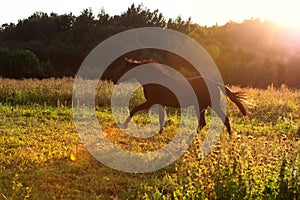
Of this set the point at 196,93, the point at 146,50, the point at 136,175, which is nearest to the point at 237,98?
the point at 196,93

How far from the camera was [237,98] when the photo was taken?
9.06m

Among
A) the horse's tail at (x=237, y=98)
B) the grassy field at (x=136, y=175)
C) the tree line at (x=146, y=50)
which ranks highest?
the tree line at (x=146, y=50)

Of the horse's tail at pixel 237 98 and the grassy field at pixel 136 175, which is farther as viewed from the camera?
the horse's tail at pixel 237 98

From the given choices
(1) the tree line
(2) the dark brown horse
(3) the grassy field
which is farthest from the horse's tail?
(1) the tree line

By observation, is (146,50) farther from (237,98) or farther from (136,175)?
(136,175)

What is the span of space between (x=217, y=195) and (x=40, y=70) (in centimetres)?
3428

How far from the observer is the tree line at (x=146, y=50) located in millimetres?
36250

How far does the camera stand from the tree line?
36.2 m

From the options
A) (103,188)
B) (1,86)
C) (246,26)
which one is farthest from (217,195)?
(246,26)

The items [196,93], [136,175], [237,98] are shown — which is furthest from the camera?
[237,98]

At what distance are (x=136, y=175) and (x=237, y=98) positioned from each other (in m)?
3.50

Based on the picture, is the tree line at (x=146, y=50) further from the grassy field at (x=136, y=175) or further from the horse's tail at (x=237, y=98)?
the horse's tail at (x=237, y=98)

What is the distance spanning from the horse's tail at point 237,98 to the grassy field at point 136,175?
26 centimetres

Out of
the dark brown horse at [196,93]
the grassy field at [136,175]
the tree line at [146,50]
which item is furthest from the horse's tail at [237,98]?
the tree line at [146,50]
